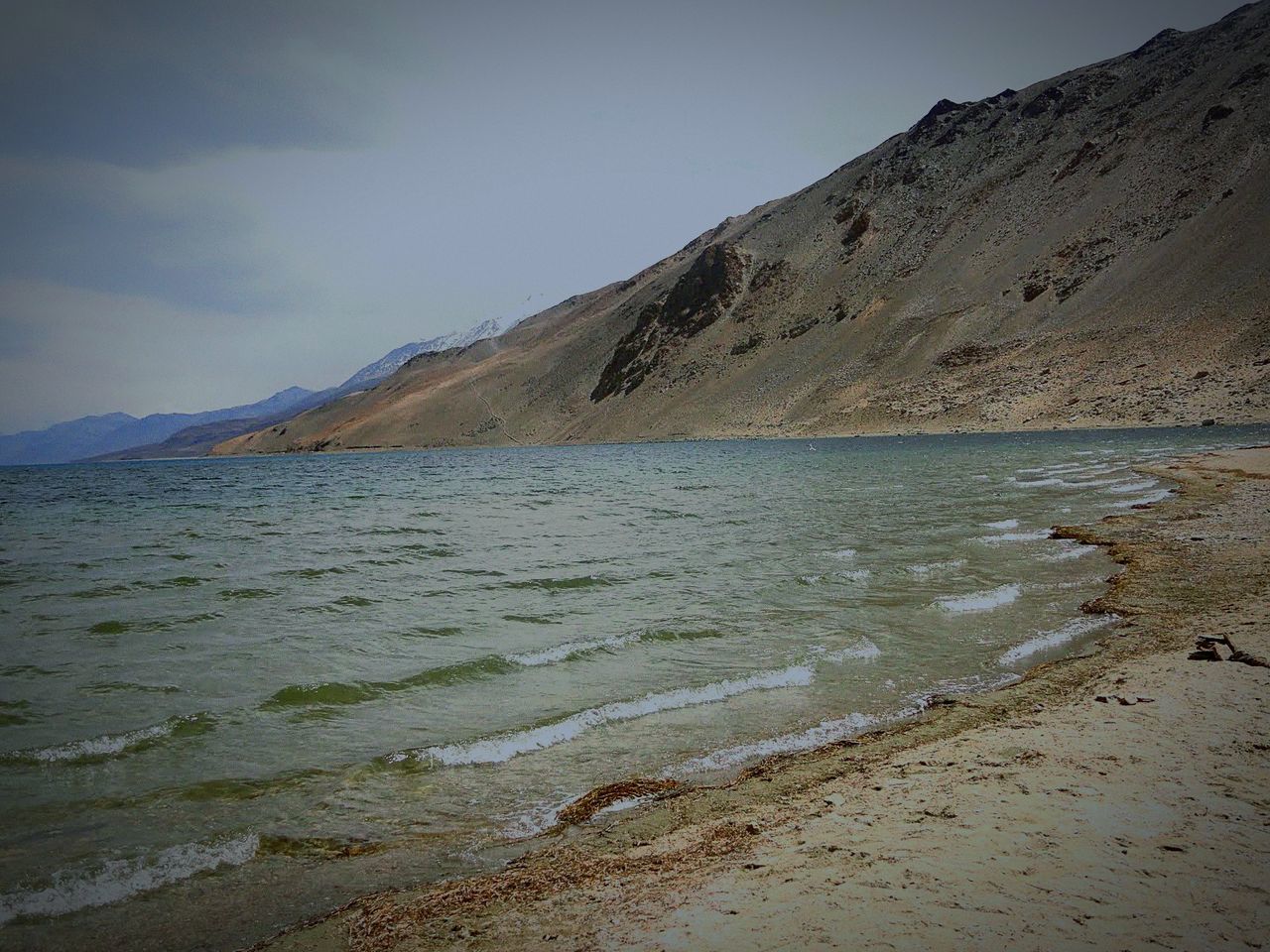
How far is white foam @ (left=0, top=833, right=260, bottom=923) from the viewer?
406 centimetres

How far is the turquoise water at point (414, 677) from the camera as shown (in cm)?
466

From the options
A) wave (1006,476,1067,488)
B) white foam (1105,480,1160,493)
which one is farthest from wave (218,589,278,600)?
wave (1006,476,1067,488)

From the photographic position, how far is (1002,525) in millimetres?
17047

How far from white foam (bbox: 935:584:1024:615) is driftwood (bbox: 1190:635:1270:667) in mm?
3392

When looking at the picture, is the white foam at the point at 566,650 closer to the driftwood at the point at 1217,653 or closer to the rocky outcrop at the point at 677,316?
the driftwood at the point at 1217,653

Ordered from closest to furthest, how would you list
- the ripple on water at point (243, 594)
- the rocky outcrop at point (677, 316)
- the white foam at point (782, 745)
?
the white foam at point (782, 745) → the ripple on water at point (243, 594) → the rocky outcrop at point (677, 316)

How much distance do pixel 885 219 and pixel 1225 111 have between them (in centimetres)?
4693

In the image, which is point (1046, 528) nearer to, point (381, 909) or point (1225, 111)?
point (381, 909)

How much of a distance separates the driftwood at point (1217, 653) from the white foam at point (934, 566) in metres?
5.81

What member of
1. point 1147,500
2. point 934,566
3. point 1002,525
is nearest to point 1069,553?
point 934,566

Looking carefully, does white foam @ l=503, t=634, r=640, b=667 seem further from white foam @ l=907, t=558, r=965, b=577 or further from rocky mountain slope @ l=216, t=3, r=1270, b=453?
rocky mountain slope @ l=216, t=3, r=1270, b=453

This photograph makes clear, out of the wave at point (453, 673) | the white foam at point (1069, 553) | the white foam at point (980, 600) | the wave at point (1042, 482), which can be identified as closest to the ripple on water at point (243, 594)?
the wave at point (453, 673)

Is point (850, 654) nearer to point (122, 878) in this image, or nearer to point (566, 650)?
point (566, 650)

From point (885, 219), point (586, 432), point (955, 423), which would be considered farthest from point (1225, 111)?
point (586, 432)
